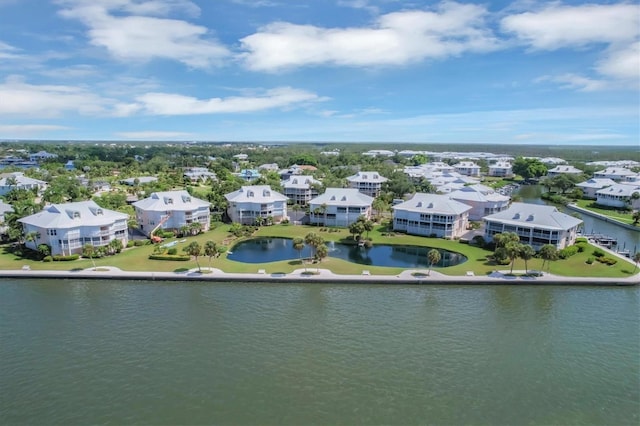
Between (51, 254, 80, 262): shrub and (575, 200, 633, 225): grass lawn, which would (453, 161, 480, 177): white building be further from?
(51, 254, 80, 262): shrub

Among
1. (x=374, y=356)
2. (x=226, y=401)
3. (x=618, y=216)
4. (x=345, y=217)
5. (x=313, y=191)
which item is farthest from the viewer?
(x=313, y=191)

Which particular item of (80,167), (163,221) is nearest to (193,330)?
(163,221)

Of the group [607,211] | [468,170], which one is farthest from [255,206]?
[468,170]

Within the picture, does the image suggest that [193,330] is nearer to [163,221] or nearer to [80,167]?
[163,221]

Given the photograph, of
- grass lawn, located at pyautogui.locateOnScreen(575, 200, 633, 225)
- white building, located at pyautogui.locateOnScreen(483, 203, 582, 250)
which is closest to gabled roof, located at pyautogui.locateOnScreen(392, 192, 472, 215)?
white building, located at pyautogui.locateOnScreen(483, 203, 582, 250)

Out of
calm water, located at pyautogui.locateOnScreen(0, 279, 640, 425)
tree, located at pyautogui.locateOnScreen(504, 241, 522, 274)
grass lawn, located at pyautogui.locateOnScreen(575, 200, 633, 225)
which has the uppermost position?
tree, located at pyautogui.locateOnScreen(504, 241, 522, 274)

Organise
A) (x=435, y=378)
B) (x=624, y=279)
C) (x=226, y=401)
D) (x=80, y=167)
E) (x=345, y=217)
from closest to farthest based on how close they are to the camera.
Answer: (x=226, y=401) → (x=435, y=378) → (x=624, y=279) → (x=345, y=217) → (x=80, y=167)
